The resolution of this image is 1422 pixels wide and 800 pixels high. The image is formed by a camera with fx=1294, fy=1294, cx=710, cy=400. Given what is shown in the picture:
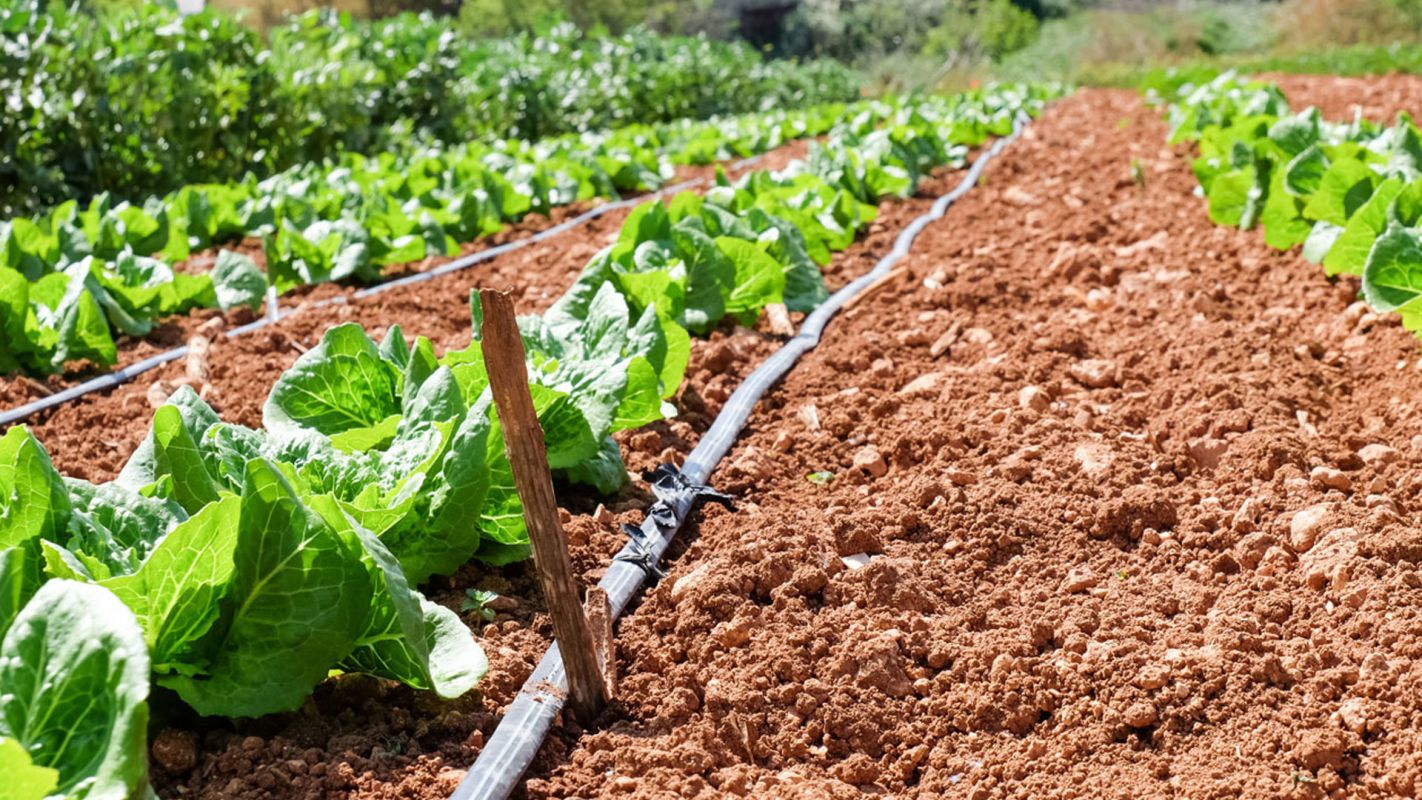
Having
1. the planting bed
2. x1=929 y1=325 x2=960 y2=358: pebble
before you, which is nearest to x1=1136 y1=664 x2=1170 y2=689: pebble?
the planting bed

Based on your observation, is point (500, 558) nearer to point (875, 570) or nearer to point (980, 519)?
point (875, 570)

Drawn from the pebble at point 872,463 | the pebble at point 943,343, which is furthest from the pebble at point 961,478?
the pebble at point 943,343

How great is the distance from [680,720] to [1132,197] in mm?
5235

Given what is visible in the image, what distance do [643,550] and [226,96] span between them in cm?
898

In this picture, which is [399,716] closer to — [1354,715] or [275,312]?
[1354,715]

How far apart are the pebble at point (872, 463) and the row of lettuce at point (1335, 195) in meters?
1.31

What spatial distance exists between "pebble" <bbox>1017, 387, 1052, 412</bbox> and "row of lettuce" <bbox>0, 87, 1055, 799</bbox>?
3.04 ft

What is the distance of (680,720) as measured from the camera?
7.18 ft

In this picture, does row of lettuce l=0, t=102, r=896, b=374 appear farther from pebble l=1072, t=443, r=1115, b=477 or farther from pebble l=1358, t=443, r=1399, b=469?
pebble l=1358, t=443, r=1399, b=469

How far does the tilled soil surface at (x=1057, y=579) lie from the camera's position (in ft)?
6.71

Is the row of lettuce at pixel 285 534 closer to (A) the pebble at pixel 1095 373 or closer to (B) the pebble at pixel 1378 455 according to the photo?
(A) the pebble at pixel 1095 373

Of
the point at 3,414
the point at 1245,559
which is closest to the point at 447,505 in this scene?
the point at 1245,559

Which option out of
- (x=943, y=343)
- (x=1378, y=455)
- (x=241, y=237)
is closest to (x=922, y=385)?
(x=943, y=343)

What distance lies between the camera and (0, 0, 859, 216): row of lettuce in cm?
898
